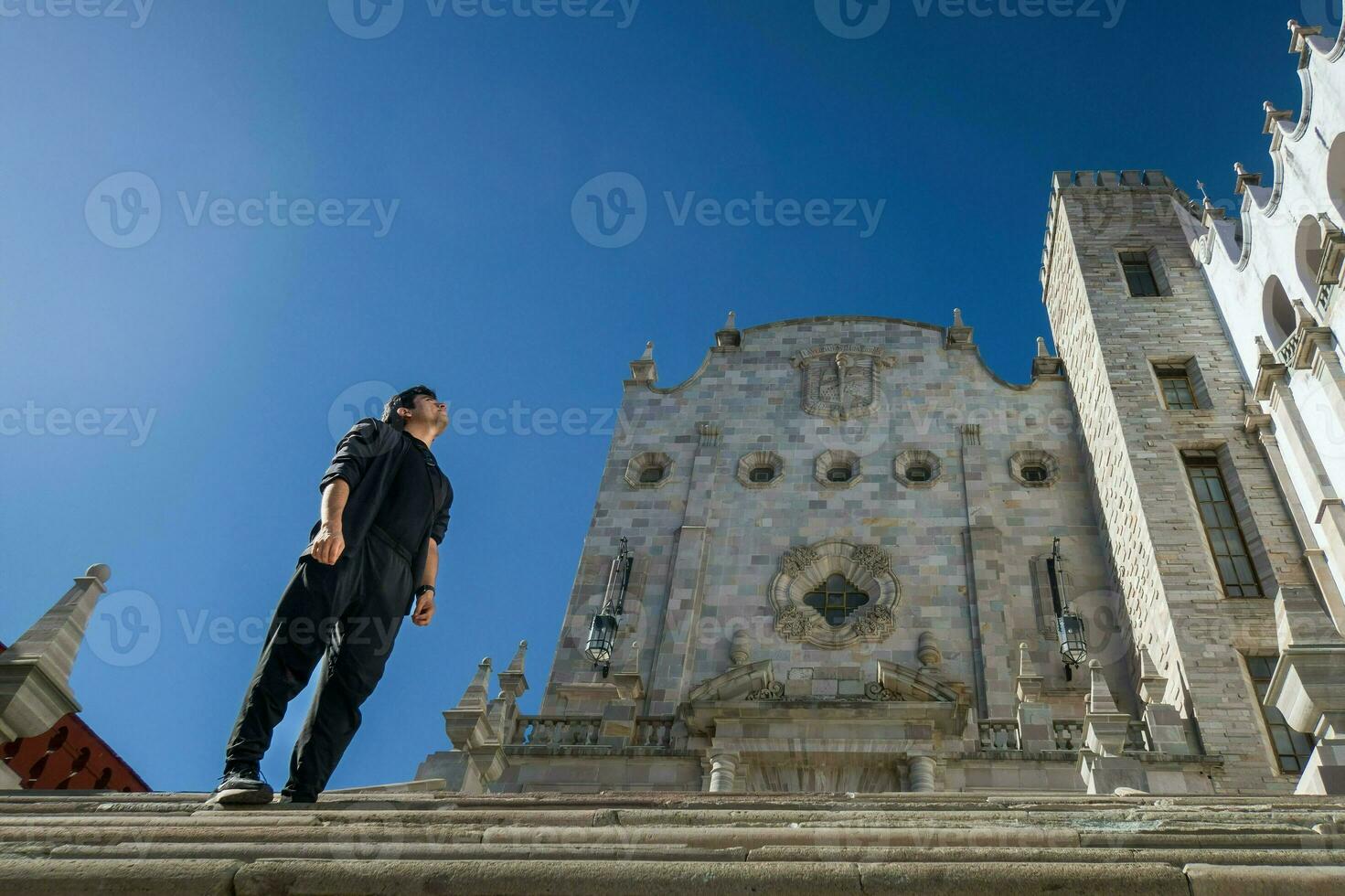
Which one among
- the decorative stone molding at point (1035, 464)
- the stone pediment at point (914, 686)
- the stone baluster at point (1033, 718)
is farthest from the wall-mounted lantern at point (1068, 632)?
the decorative stone molding at point (1035, 464)

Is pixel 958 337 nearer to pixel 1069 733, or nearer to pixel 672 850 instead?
pixel 1069 733

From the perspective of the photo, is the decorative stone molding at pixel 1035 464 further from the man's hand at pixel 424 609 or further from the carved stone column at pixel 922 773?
the man's hand at pixel 424 609

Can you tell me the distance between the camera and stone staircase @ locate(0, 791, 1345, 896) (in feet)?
11.0

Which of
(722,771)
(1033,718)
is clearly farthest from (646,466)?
(1033,718)

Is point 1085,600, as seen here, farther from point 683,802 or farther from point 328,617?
point 328,617

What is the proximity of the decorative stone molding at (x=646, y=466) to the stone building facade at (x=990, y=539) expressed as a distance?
0.08m

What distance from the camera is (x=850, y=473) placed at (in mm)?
22281

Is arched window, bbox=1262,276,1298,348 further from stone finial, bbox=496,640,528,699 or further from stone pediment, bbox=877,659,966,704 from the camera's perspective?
stone finial, bbox=496,640,528,699

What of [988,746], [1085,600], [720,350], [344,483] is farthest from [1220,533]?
[344,483]

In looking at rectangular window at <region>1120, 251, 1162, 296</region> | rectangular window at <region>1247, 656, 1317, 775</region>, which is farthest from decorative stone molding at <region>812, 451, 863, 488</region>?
rectangular window at <region>1247, 656, 1317, 775</region>

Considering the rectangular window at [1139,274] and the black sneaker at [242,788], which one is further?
the rectangular window at [1139,274]

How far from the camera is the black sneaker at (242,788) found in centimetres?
527

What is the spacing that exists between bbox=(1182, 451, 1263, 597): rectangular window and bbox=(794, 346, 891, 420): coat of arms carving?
7010 mm

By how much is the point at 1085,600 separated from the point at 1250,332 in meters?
6.68
